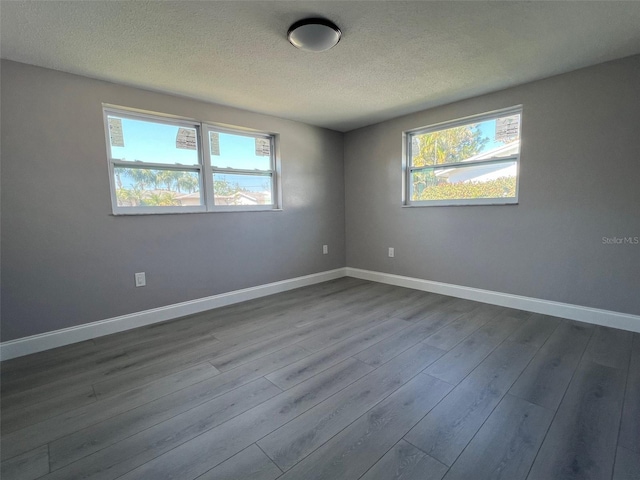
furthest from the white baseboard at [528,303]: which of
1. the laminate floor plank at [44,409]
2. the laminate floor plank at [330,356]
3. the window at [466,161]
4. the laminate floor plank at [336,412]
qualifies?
the laminate floor plank at [44,409]

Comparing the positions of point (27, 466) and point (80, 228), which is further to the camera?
point (80, 228)

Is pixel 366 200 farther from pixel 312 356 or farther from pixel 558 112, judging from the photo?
pixel 312 356

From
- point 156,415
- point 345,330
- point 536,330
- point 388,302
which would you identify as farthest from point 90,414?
point 536,330

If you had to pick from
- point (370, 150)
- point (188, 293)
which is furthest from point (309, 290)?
point (370, 150)

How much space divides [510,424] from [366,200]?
3.28 m

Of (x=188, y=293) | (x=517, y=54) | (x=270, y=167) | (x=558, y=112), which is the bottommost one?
(x=188, y=293)

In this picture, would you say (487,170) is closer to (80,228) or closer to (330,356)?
(330,356)

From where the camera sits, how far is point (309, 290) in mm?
3936

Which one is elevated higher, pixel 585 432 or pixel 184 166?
pixel 184 166

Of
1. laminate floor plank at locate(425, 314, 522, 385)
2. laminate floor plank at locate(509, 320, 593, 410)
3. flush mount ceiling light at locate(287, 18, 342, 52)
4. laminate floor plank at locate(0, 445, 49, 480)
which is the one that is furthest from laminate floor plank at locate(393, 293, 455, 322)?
laminate floor plank at locate(0, 445, 49, 480)

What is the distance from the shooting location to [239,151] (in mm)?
3512

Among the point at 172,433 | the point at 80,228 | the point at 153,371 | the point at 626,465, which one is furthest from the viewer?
the point at 80,228

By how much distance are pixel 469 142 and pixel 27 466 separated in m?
4.25

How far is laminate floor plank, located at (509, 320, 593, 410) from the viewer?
1666mm
